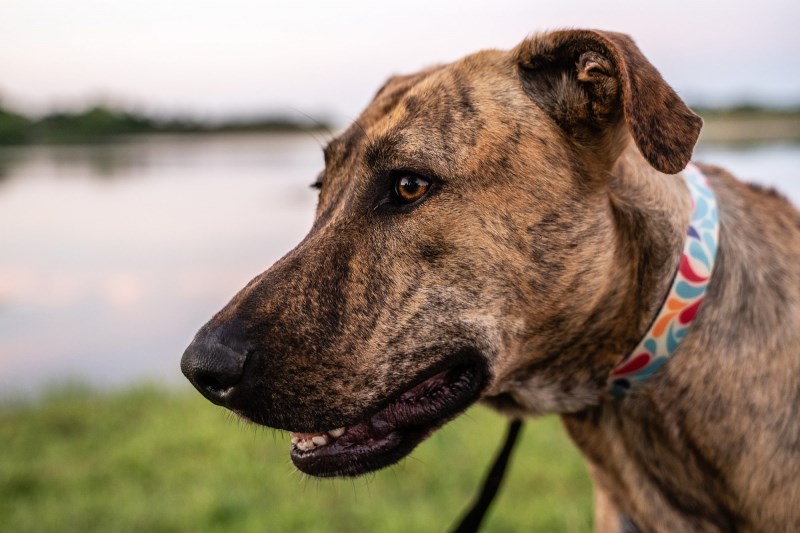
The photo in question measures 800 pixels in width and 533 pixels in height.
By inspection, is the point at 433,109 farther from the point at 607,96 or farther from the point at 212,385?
the point at 212,385

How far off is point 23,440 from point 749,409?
20.4ft

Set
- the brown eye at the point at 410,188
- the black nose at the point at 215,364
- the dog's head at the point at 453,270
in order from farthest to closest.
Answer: the brown eye at the point at 410,188, the dog's head at the point at 453,270, the black nose at the point at 215,364

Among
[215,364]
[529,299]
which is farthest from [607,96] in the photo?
[215,364]

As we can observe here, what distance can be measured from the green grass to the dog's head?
142cm

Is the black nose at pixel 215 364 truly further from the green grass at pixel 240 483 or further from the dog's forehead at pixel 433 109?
the green grass at pixel 240 483

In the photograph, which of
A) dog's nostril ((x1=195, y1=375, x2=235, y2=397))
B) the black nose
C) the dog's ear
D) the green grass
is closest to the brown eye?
the dog's ear

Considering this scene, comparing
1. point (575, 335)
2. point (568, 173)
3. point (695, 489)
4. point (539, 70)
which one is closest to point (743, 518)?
point (695, 489)

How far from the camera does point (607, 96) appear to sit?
2582 mm

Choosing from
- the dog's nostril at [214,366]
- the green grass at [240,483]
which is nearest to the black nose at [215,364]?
the dog's nostril at [214,366]

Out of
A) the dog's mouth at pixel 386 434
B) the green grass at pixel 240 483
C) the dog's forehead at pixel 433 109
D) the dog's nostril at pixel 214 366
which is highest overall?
the dog's forehead at pixel 433 109

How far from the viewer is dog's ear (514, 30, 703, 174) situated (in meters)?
2.32

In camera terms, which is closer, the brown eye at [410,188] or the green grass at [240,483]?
the brown eye at [410,188]

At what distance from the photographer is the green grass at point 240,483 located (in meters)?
4.68

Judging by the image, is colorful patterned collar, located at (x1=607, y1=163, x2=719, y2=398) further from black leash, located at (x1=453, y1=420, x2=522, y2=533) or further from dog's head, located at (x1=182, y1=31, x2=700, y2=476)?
black leash, located at (x1=453, y1=420, x2=522, y2=533)
